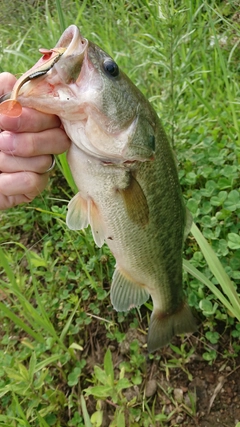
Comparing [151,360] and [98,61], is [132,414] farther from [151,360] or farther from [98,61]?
[98,61]

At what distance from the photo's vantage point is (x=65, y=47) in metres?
1.13

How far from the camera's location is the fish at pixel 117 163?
111 centimetres

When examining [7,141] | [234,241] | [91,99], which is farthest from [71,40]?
[234,241]

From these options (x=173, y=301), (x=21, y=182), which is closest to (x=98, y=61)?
(x=21, y=182)

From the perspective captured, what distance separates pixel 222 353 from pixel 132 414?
48cm

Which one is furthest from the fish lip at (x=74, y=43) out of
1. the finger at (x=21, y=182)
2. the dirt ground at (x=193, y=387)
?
the dirt ground at (x=193, y=387)

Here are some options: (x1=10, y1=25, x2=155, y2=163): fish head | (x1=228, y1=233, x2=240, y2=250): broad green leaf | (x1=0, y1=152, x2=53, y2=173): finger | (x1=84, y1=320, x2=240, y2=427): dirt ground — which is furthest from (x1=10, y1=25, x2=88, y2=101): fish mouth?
(x1=84, y1=320, x2=240, y2=427): dirt ground

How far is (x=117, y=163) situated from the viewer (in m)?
1.27

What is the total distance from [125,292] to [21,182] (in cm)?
63

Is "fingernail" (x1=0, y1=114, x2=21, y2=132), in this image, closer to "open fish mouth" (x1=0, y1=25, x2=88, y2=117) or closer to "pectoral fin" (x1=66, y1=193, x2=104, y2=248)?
"open fish mouth" (x1=0, y1=25, x2=88, y2=117)

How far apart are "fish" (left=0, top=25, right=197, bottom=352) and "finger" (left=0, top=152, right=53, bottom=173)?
109 mm

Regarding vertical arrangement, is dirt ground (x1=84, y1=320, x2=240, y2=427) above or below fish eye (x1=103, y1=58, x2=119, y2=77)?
below

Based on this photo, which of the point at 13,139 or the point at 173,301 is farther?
the point at 173,301

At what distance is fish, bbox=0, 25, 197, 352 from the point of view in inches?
43.6
